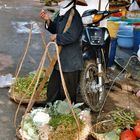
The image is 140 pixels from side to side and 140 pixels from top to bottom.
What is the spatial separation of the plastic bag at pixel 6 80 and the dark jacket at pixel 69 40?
1.82m

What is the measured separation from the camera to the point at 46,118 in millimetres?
4855

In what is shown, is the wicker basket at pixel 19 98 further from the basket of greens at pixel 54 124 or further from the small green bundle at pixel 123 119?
the small green bundle at pixel 123 119

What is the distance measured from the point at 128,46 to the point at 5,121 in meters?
→ 4.92

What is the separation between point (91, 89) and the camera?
596 centimetres

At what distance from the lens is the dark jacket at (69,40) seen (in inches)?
196

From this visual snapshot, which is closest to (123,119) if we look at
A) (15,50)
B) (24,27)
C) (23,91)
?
(23,91)

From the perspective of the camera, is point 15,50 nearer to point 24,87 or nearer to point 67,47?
point 24,87

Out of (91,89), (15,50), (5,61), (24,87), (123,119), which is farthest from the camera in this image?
(15,50)

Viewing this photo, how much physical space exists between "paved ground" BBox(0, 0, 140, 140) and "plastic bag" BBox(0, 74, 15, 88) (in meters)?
0.10

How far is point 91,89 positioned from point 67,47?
1060 millimetres

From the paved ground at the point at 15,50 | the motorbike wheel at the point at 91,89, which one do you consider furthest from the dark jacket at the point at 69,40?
the paved ground at the point at 15,50

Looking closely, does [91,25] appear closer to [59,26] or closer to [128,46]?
[59,26]

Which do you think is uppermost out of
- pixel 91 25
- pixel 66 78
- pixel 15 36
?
pixel 91 25

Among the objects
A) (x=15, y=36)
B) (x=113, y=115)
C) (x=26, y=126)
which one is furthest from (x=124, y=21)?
(x=26, y=126)
